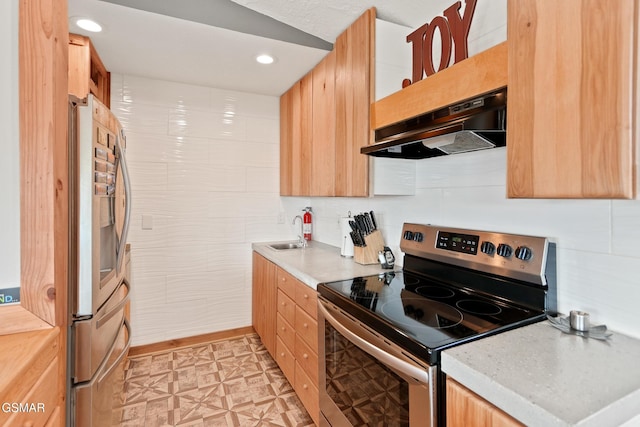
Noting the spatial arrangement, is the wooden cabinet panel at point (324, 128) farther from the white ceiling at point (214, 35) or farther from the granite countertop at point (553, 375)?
the granite countertop at point (553, 375)

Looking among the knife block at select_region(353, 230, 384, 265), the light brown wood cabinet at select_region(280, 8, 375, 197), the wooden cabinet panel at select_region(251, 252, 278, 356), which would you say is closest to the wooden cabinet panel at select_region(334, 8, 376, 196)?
Result: the light brown wood cabinet at select_region(280, 8, 375, 197)

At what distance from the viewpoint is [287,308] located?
208 centimetres

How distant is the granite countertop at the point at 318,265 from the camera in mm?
1731

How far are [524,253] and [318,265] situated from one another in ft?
3.74

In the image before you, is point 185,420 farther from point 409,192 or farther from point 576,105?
point 576,105

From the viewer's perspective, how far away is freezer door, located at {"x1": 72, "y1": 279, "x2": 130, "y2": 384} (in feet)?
3.95

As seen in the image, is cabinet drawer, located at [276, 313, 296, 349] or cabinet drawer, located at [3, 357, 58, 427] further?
cabinet drawer, located at [276, 313, 296, 349]

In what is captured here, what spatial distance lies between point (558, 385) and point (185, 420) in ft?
6.39

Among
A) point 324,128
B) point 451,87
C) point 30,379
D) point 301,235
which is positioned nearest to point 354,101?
point 324,128

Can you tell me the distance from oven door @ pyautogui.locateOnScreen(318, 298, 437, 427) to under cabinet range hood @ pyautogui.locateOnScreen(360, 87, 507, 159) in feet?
2.51

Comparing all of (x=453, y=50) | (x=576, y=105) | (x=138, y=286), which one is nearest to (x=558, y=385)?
(x=576, y=105)

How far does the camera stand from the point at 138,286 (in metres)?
2.60

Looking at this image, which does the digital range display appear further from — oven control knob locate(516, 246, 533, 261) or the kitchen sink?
the kitchen sink

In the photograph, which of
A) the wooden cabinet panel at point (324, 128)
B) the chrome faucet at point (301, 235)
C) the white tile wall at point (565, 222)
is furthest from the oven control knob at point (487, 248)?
the chrome faucet at point (301, 235)
